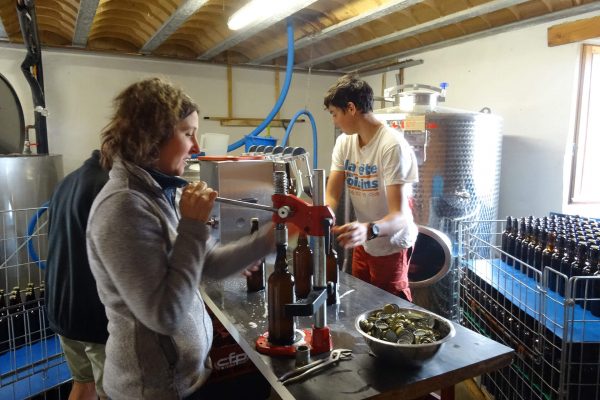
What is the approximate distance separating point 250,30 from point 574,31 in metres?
2.61

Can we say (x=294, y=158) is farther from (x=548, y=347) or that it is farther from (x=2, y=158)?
(x=2, y=158)

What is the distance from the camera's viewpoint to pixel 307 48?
16.8 feet

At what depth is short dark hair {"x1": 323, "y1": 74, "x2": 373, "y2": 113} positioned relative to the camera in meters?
2.19

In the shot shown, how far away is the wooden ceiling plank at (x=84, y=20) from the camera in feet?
10.3

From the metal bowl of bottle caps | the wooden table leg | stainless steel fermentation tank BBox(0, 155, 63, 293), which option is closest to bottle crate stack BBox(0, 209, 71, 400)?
stainless steel fermentation tank BBox(0, 155, 63, 293)

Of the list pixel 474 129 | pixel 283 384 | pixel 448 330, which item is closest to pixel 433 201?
pixel 474 129

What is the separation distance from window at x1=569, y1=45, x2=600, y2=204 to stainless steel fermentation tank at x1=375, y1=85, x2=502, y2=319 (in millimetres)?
700

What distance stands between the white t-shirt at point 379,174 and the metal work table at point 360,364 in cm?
60

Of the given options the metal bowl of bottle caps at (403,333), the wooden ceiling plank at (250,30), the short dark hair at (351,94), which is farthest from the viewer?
the wooden ceiling plank at (250,30)

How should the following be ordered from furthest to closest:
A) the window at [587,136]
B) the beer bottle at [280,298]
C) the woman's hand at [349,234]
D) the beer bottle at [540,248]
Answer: the window at [587,136] → the beer bottle at [540,248] → the woman's hand at [349,234] → the beer bottle at [280,298]

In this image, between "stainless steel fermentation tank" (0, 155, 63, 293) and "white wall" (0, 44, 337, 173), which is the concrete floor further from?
"white wall" (0, 44, 337, 173)

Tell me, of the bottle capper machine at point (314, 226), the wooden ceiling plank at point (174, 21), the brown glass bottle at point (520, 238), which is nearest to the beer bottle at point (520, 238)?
the brown glass bottle at point (520, 238)

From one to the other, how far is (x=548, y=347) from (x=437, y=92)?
2103 millimetres

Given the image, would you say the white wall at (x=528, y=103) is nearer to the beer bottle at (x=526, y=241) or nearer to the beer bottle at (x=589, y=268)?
the beer bottle at (x=526, y=241)
